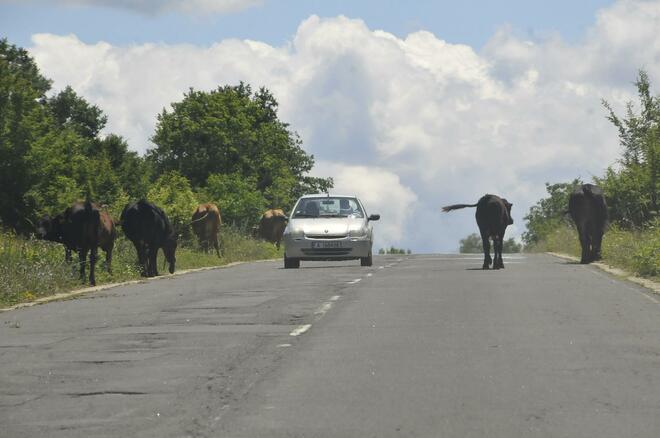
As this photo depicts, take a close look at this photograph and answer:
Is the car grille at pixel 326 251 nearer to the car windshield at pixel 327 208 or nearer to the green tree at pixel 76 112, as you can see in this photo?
the car windshield at pixel 327 208

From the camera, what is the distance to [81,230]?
26.2 m

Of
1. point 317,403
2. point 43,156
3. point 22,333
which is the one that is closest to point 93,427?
point 317,403

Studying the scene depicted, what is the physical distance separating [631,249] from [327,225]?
23.6 feet

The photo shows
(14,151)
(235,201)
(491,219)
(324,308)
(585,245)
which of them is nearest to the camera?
(324,308)

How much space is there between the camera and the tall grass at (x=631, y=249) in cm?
2768

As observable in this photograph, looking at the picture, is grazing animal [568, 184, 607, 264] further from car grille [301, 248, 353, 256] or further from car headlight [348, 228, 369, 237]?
car grille [301, 248, 353, 256]

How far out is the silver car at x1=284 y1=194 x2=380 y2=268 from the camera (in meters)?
33.4

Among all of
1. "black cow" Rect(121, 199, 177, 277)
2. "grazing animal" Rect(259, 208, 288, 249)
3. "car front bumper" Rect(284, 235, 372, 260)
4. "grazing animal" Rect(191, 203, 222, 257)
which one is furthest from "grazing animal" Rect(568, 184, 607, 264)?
"grazing animal" Rect(259, 208, 288, 249)

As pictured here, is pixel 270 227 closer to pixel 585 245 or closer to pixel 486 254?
pixel 585 245

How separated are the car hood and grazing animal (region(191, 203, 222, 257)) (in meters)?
7.04

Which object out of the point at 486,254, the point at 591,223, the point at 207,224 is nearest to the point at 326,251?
the point at 486,254

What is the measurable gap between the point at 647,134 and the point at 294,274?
1697 cm

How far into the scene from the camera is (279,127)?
312ft

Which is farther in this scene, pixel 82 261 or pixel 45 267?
pixel 82 261
